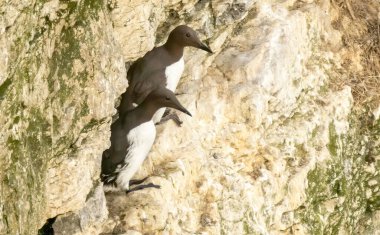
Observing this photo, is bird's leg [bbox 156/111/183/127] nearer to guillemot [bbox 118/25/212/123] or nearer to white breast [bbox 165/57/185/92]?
guillemot [bbox 118/25/212/123]

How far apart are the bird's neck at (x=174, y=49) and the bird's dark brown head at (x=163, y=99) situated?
0.62m

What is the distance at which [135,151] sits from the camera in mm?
7562

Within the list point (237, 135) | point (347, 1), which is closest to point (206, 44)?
point (237, 135)

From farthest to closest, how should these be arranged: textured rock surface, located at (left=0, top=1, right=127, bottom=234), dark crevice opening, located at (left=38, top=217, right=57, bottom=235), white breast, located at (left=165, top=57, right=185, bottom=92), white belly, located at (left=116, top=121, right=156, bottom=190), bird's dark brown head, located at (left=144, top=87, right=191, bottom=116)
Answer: white breast, located at (left=165, top=57, right=185, bottom=92) → bird's dark brown head, located at (left=144, top=87, right=191, bottom=116) → white belly, located at (left=116, top=121, right=156, bottom=190) → dark crevice opening, located at (left=38, top=217, right=57, bottom=235) → textured rock surface, located at (left=0, top=1, right=127, bottom=234)

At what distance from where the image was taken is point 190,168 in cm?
795

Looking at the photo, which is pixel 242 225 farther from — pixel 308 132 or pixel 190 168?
pixel 308 132

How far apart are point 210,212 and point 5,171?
309 centimetres

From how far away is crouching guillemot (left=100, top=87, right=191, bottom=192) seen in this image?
760cm

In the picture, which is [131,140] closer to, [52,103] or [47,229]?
[47,229]

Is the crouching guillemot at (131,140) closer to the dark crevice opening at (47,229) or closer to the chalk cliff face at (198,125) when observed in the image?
the chalk cliff face at (198,125)

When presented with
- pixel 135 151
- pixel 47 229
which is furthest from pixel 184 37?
pixel 47 229

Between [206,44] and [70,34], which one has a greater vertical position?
[70,34]

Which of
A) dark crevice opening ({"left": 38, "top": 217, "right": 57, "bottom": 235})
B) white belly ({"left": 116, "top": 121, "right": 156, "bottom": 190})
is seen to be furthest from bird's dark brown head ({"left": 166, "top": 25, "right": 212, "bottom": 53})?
dark crevice opening ({"left": 38, "top": 217, "right": 57, "bottom": 235})

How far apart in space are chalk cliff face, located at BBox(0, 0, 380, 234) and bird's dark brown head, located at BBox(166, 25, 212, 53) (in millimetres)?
226
